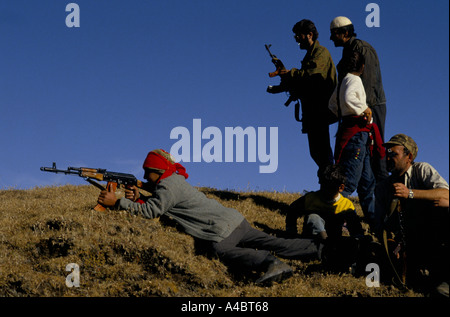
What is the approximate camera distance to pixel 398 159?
8.93 meters

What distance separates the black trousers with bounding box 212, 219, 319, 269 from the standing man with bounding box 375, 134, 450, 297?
123 cm

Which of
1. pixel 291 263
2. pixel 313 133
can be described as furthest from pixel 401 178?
pixel 313 133

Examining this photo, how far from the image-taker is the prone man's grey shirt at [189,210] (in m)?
9.23

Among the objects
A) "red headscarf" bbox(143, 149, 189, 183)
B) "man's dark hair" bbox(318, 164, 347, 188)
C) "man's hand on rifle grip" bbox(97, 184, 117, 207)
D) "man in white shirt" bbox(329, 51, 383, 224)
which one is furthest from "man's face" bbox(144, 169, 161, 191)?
"man in white shirt" bbox(329, 51, 383, 224)

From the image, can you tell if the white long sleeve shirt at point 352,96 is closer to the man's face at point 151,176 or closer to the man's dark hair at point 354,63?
the man's dark hair at point 354,63

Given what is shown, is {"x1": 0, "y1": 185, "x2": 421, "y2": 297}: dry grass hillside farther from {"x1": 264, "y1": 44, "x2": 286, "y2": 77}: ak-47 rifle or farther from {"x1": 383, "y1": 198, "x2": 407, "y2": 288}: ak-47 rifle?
{"x1": 264, "y1": 44, "x2": 286, "y2": 77}: ak-47 rifle

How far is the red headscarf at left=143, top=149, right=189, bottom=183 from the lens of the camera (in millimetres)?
9578

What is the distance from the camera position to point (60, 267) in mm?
9125

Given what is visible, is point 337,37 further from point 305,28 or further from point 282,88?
point 282,88

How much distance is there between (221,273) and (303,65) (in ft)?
16.5

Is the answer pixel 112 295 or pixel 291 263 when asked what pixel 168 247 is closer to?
pixel 112 295

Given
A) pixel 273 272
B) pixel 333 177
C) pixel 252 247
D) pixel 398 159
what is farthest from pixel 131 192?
pixel 398 159

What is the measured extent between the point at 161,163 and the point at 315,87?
3979mm
